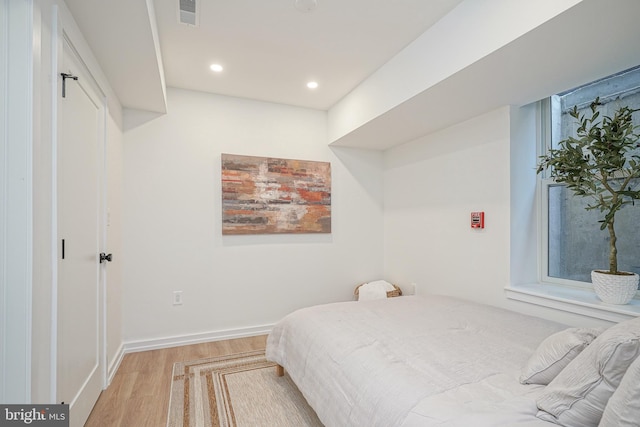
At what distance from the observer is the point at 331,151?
375 centimetres

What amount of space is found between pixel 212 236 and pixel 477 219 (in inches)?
98.9

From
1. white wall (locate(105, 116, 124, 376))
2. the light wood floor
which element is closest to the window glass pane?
the light wood floor

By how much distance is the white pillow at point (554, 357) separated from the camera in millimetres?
1196

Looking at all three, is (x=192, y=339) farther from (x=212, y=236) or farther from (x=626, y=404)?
(x=626, y=404)

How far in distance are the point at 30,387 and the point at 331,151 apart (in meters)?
3.18

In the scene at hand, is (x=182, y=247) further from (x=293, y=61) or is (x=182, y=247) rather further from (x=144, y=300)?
(x=293, y=61)

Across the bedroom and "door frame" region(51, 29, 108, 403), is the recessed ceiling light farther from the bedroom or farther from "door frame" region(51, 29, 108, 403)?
"door frame" region(51, 29, 108, 403)

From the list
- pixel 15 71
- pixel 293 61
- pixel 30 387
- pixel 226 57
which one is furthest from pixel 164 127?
pixel 30 387

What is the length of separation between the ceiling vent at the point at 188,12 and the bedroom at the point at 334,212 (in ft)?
2.08

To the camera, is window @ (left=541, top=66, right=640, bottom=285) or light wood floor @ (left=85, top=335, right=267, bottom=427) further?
window @ (left=541, top=66, right=640, bottom=285)

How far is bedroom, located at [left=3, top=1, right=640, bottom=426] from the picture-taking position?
249 centimetres

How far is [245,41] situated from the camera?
2.32 m

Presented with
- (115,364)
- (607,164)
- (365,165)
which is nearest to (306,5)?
(607,164)

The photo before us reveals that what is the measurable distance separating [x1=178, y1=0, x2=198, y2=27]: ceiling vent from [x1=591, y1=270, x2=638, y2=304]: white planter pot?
2999mm
